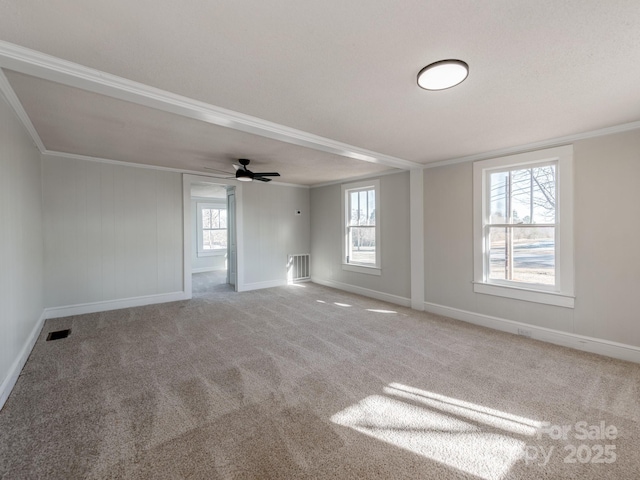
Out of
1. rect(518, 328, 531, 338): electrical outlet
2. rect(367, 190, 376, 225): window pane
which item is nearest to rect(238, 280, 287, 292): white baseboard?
rect(367, 190, 376, 225): window pane

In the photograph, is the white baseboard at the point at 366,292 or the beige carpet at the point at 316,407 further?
the white baseboard at the point at 366,292

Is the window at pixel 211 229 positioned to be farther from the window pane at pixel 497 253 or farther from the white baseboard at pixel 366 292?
the window pane at pixel 497 253

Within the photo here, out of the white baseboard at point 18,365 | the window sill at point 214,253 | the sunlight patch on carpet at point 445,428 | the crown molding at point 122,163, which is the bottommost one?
the sunlight patch on carpet at point 445,428

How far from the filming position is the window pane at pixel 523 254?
3602 millimetres

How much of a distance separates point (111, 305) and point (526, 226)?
6364 mm

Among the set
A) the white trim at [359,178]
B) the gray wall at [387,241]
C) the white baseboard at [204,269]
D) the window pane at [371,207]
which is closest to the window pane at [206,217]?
the white baseboard at [204,269]

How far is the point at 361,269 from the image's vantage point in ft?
19.7

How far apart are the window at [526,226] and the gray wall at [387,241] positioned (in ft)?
4.15

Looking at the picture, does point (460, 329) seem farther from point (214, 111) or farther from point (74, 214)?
point (74, 214)

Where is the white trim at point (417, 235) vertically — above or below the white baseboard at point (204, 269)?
above

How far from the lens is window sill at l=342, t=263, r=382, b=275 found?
5.70 m

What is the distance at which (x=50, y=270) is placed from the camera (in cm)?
430

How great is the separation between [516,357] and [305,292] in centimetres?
392

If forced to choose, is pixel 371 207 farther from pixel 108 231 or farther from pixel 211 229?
pixel 211 229
